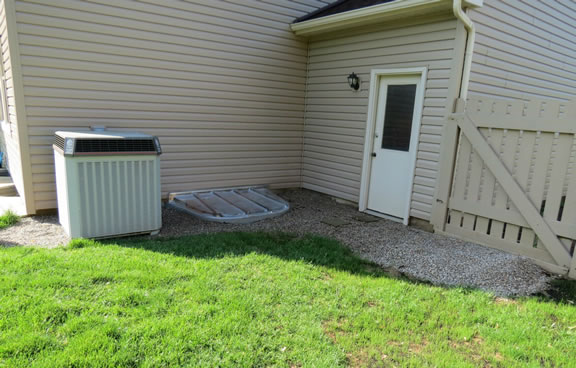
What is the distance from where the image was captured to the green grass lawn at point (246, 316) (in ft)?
7.29

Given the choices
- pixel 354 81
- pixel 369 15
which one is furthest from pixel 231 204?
pixel 369 15

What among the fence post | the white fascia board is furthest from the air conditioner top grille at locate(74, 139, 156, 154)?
the fence post

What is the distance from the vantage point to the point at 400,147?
17.7ft

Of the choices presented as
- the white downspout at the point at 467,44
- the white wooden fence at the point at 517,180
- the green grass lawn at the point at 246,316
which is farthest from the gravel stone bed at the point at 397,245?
the white downspout at the point at 467,44

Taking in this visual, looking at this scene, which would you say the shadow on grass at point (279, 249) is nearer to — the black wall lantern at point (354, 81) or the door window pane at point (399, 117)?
the door window pane at point (399, 117)

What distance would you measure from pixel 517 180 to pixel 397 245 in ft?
4.93

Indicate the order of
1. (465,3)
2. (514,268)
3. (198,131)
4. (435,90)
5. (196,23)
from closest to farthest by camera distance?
1. (514,268)
2. (465,3)
3. (435,90)
4. (196,23)
5. (198,131)

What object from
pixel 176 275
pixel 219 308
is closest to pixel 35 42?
pixel 176 275

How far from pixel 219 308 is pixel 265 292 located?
0.44 metres

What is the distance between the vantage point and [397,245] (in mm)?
4461

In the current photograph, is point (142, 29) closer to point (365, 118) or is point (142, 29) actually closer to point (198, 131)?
point (198, 131)

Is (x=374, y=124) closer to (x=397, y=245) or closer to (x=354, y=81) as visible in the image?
(x=354, y=81)

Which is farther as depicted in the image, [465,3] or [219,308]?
[465,3]

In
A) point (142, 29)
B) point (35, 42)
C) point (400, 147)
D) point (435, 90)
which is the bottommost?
point (400, 147)
